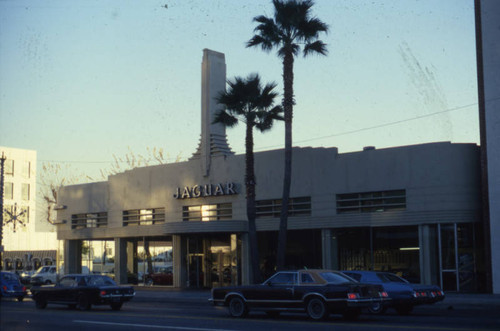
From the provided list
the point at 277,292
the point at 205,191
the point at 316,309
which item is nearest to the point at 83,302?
the point at 277,292

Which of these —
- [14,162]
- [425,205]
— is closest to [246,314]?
[425,205]

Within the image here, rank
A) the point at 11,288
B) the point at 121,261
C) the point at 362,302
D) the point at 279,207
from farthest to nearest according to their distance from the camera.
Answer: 1. the point at 121,261
2. the point at 279,207
3. the point at 11,288
4. the point at 362,302

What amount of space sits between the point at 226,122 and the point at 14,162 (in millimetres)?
65974

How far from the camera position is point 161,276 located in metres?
46.3

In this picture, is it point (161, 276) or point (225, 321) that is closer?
point (225, 321)

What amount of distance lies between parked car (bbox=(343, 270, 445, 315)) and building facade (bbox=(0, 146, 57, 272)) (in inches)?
2781

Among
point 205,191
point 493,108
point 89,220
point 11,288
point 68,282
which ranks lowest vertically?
point 11,288

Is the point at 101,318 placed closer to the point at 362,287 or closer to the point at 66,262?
the point at 362,287

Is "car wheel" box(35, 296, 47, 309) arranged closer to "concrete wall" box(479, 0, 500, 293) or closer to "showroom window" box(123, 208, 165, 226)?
"showroom window" box(123, 208, 165, 226)

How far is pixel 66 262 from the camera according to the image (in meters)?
52.3

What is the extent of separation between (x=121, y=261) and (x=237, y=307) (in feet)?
88.2

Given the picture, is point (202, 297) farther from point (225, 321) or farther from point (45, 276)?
point (45, 276)

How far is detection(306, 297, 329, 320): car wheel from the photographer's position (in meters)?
20.4

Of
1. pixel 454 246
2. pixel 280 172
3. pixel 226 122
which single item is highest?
pixel 226 122
